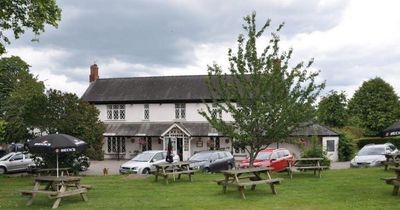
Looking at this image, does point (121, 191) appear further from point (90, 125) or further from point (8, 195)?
point (90, 125)

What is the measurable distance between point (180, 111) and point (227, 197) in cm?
3001

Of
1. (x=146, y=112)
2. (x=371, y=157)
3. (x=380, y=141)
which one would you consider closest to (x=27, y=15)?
(x=371, y=157)

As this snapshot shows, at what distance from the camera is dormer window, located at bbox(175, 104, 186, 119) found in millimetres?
44406

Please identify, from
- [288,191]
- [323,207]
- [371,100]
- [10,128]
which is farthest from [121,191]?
[371,100]

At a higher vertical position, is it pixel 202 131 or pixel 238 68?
pixel 238 68

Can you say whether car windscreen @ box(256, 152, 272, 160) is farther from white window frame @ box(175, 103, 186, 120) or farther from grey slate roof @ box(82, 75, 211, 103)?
white window frame @ box(175, 103, 186, 120)

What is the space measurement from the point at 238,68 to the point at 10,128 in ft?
47.0

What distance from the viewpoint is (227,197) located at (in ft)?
48.3

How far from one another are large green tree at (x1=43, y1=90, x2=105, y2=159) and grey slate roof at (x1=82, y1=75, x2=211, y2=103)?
17566mm

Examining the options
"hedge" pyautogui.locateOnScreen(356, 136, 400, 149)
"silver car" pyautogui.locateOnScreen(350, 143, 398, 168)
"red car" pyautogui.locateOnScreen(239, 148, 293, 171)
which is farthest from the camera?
"hedge" pyautogui.locateOnScreen(356, 136, 400, 149)

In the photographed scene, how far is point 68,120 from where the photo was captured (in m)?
26.0

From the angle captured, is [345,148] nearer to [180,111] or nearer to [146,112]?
[180,111]

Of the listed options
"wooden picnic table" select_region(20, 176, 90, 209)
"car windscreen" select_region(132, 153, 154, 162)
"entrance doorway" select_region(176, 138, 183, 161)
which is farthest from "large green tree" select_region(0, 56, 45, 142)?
"entrance doorway" select_region(176, 138, 183, 161)

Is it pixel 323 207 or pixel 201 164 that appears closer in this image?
pixel 323 207
